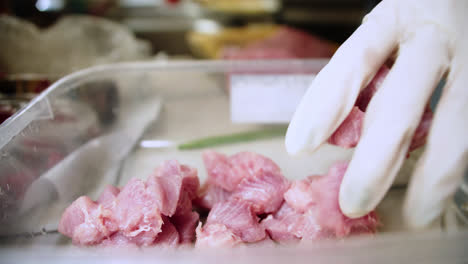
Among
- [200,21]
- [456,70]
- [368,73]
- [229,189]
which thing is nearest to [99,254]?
[229,189]

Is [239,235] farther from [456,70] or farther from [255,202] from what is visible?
[456,70]

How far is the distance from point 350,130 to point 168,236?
510mm

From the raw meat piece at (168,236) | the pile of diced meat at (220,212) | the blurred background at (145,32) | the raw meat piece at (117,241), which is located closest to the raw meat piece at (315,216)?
the pile of diced meat at (220,212)

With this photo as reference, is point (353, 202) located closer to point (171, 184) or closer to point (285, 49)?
point (171, 184)

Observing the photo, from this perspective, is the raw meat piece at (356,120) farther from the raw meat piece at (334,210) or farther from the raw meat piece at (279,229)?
the raw meat piece at (279,229)

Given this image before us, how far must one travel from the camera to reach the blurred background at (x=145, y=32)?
1.82 metres

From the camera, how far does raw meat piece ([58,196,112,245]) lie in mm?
825

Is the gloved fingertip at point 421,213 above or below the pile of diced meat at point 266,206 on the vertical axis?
above

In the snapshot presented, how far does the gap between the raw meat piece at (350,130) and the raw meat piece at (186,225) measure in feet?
1.46

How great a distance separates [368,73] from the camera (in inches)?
28.0

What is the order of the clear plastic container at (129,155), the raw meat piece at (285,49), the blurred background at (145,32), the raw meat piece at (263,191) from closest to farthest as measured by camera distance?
1. the clear plastic container at (129,155)
2. the raw meat piece at (263,191)
3. the blurred background at (145,32)
4. the raw meat piece at (285,49)

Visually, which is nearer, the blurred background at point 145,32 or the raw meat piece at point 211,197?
the raw meat piece at point 211,197

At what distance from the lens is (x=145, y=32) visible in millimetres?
3660

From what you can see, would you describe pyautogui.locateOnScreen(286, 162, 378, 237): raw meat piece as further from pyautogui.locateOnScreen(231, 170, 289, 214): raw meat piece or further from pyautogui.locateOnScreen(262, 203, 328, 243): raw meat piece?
pyautogui.locateOnScreen(231, 170, 289, 214): raw meat piece
